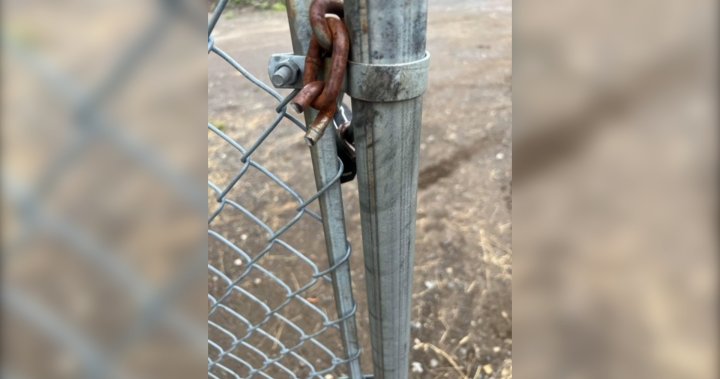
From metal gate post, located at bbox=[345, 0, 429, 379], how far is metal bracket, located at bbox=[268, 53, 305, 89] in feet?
0.17

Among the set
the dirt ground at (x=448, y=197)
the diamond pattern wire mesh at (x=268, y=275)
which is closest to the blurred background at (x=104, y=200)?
the diamond pattern wire mesh at (x=268, y=275)

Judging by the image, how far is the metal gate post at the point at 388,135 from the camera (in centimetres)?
46

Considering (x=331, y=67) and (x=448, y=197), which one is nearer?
(x=331, y=67)

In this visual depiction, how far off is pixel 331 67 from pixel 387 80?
0.05 metres

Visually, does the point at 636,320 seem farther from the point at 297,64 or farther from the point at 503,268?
the point at 503,268

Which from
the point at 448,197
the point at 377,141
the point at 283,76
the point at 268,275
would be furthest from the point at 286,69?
the point at 448,197

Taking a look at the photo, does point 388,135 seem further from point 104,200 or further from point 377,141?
point 104,200

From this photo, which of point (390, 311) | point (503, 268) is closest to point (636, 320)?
point (390, 311)

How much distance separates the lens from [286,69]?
0.51 metres

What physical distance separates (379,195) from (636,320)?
0.32 m

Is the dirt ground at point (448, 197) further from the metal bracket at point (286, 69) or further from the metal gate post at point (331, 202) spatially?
the metal bracket at point (286, 69)

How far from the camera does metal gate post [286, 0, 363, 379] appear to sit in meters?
0.51

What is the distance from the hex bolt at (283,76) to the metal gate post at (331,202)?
0.03 m

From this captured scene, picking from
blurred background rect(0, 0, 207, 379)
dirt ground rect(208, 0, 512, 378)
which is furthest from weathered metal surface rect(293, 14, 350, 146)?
dirt ground rect(208, 0, 512, 378)
